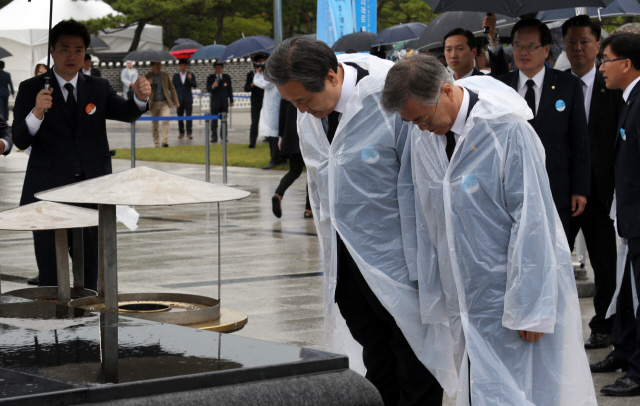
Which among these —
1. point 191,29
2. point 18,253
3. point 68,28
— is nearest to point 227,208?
point 18,253

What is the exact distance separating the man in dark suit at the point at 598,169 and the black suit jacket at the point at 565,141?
0.40m

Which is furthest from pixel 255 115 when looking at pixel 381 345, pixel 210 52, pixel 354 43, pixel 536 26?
pixel 381 345

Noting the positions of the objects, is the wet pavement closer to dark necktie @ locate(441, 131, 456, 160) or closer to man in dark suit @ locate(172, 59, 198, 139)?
dark necktie @ locate(441, 131, 456, 160)

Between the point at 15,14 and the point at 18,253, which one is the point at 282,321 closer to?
the point at 15,14

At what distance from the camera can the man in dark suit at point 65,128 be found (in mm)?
5070

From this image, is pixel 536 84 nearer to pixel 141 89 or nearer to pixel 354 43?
pixel 141 89

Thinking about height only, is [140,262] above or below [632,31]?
below

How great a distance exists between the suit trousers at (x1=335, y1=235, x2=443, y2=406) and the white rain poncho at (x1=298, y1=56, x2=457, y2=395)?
10cm

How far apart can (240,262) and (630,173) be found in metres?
4.00

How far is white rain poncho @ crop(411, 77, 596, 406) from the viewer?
3.10 meters

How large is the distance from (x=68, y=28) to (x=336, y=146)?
2.21 meters

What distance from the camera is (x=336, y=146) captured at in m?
3.48

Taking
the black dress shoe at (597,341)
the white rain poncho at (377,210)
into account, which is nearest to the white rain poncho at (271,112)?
the black dress shoe at (597,341)

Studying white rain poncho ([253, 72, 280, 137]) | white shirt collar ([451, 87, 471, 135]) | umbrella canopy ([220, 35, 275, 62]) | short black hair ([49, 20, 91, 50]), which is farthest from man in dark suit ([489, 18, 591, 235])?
umbrella canopy ([220, 35, 275, 62])
